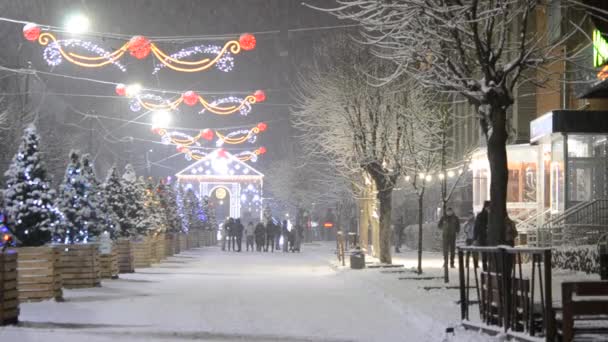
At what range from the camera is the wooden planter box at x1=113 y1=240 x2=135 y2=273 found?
27702 millimetres

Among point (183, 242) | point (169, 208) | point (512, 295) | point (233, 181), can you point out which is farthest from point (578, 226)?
point (233, 181)

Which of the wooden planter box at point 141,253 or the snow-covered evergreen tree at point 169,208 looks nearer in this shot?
the wooden planter box at point 141,253

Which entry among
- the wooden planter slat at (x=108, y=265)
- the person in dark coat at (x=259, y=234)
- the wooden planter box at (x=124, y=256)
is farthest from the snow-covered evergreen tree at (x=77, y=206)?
the person in dark coat at (x=259, y=234)

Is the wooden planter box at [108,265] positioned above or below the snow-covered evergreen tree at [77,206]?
below

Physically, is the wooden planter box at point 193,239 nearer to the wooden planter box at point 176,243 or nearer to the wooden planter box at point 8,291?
the wooden planter box at point 176,243

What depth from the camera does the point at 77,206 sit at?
74.4ft

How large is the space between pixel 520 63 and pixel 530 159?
25.8 meters

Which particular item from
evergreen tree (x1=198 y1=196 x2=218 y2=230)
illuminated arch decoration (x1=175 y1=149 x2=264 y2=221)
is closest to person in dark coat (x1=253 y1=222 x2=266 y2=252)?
evergreen tree (x1=198 y1=196 x2=218 y2=230)

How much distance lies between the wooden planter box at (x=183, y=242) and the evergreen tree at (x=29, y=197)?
28471mm

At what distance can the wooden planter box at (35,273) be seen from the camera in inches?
696

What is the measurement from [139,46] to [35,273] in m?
8.54

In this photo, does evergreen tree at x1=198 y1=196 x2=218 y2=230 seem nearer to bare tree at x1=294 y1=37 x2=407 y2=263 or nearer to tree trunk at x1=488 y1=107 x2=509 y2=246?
bare tree at x1=294 y1=37 x2=407 y2=263

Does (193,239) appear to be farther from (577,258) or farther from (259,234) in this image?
(577,258)

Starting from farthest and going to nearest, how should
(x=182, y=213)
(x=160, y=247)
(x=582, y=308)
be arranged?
(x=182, y=213) → (x=160, y=247) → (x=582, y=308)
